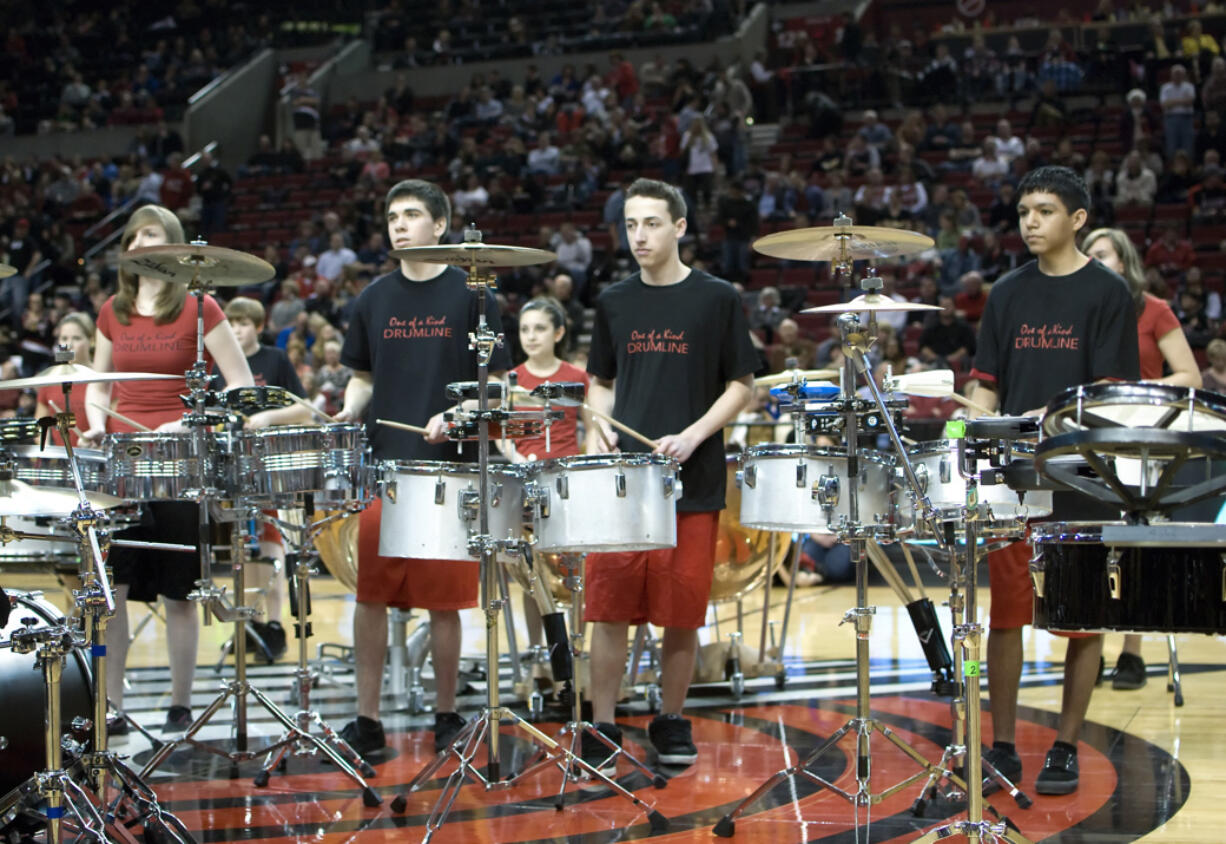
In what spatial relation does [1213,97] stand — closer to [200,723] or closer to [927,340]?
[927,340]

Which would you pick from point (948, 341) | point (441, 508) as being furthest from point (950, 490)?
point (948, 341)

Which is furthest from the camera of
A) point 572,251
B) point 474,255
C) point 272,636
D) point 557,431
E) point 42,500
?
point 572,251

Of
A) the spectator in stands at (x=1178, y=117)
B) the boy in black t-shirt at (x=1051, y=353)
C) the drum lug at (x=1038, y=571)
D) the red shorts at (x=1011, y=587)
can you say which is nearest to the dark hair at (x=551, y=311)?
the boy in black t-shirt at (x=1051, y=353)

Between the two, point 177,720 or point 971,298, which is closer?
point 177,720

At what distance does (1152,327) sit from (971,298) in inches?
275

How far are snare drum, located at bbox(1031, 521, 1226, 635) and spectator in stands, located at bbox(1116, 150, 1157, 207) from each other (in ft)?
37.9

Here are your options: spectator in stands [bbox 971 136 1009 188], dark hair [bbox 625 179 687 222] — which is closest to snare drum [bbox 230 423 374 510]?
dark hair [bbox 625 179 687 222]

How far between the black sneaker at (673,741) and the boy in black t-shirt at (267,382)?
6.17 ft

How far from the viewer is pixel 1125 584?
300cm

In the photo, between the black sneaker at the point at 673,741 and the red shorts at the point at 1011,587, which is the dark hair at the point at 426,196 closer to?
the black sneaker at the point at 673,741

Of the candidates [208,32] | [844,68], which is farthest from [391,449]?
[208,32]

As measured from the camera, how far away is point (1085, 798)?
419cm

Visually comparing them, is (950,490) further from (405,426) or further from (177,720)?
(177,720)

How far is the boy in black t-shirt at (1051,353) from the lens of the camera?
14.2 ft
